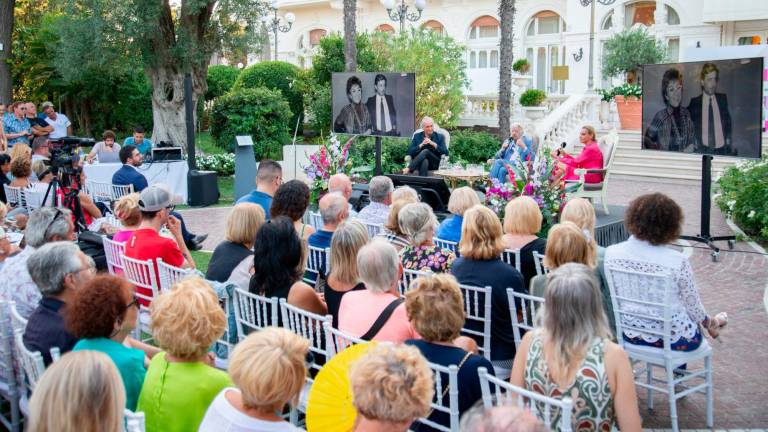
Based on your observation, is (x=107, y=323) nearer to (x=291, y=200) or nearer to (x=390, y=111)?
(x=291, y=200)

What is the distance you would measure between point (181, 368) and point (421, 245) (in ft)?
7.77

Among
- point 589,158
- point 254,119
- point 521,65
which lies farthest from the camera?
point 521,65

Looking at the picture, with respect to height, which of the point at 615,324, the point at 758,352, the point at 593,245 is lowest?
the point at 758,352

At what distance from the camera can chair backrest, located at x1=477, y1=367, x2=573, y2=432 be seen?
2.57 m

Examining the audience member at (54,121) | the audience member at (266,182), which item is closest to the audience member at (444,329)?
the audience member at (266,182)

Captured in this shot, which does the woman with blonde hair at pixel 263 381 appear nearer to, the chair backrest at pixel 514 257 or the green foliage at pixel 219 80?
the chair backrest at pixel 514 257

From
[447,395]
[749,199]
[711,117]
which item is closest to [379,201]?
[447,395]

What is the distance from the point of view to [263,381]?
8.25 ft

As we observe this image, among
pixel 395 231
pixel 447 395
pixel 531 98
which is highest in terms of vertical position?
pixel 531 98

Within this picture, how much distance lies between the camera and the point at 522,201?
5.25 metres

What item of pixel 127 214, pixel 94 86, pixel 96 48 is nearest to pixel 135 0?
pixel 96 48

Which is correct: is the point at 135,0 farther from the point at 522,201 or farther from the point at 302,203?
the point at 522,201

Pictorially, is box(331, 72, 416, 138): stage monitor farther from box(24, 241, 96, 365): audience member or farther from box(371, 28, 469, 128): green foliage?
box(371, 28, 469, 128): green foliage

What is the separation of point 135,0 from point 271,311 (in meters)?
14.6
